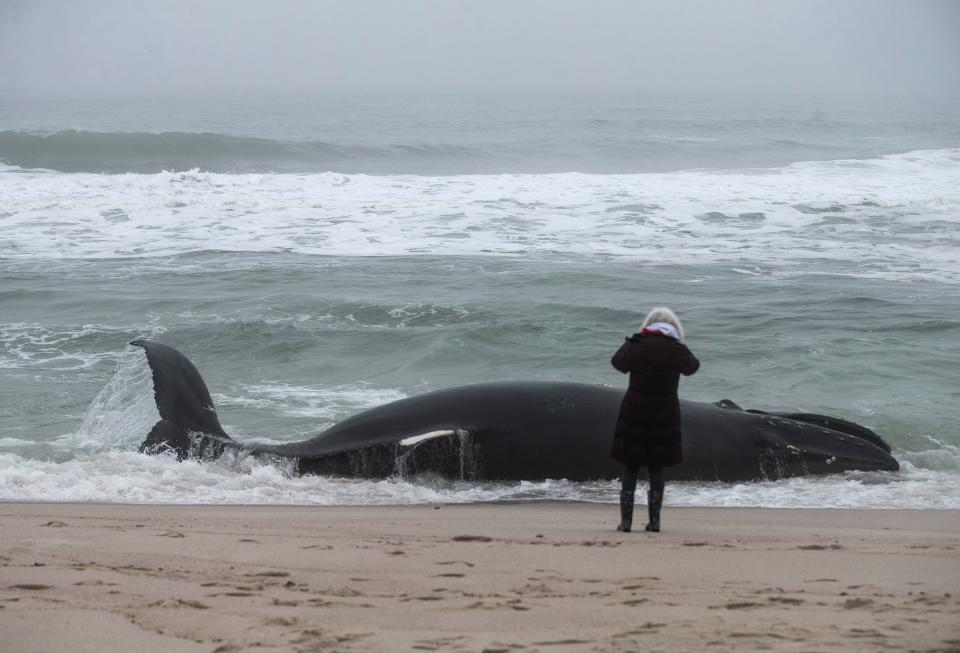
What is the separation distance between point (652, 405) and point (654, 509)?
0.65 metres

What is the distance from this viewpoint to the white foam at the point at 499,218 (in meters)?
23.1

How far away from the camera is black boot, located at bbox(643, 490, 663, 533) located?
6.76m

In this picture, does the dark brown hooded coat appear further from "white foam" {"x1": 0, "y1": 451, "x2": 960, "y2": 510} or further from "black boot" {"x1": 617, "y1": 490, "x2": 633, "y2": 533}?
"white foam" {"x1": 0, "y1": 451, "x2": 960, "y2": 510}

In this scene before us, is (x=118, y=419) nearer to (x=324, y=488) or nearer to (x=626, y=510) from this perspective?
(x=324, y=488)

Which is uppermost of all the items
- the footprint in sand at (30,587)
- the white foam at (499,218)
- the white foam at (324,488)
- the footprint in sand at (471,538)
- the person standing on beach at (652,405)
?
the white foam at (499,218)

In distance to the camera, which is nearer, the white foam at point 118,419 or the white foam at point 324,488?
the white foam at point 324,488

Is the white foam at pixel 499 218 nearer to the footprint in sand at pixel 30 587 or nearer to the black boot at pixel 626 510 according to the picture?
the black boot at pixel 626 510

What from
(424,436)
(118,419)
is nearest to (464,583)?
(424,436)

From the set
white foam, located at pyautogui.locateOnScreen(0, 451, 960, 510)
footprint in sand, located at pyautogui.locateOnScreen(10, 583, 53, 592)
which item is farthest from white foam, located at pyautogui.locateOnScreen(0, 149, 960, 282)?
footprint in sand, located at pyautogui.locateOnScreen(10, 583, 53, 592)

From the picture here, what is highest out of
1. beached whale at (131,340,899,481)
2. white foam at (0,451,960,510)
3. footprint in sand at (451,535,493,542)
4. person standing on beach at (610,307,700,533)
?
person standing on beach at (610,307,700,533)

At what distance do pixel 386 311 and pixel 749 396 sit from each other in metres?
6.34

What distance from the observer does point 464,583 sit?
4.93 meters

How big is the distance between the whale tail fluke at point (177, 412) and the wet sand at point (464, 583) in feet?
5.07

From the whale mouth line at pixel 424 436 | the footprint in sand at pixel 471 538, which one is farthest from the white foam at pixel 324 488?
the footprint in sand at pixel 471 538
